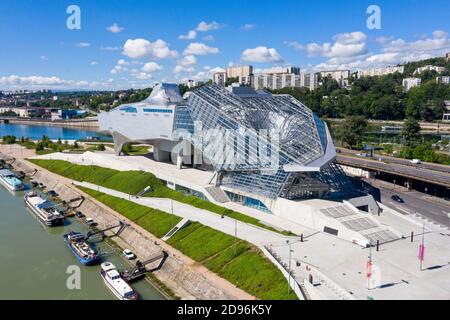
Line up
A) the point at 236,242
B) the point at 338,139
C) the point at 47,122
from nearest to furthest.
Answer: the point at 236,242
the point at 338,139
the point at 47,122

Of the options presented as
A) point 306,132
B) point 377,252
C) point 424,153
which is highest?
point 306,132

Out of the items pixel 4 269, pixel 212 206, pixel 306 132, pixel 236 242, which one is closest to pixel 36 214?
pixel 4 269

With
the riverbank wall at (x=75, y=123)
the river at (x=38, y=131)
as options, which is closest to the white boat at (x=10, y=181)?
the river at (x=38, y=131)

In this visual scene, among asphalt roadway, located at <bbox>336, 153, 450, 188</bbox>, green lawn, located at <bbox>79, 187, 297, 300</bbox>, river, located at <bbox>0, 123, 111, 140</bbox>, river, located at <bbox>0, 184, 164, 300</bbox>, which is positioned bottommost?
river, located at <bbox>0, 184, 164, 300</bbox>

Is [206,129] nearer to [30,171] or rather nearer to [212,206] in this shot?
[212,206]

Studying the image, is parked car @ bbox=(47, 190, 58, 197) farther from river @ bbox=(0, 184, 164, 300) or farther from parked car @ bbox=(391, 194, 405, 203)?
parked car @ bbox=(391, 194, 405, 203)

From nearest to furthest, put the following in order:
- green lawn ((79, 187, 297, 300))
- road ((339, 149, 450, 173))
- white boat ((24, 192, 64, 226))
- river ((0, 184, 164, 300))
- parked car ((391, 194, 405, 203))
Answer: green lawn ((79, 187, 297, 300))
river ((0, 184, 164, 300))
white boat ((24, 192, 64, 226))
parked car ((391, 194, 405, 203))
road ((339, 149, 450, 173))

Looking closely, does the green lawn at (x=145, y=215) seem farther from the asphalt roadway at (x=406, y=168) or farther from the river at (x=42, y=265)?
the asphalt roadway at (x=406, y=168)

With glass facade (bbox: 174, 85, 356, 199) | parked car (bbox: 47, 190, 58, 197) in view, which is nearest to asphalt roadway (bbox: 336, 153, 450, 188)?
glass facade (bbox: 174, 85, 356, 199)
